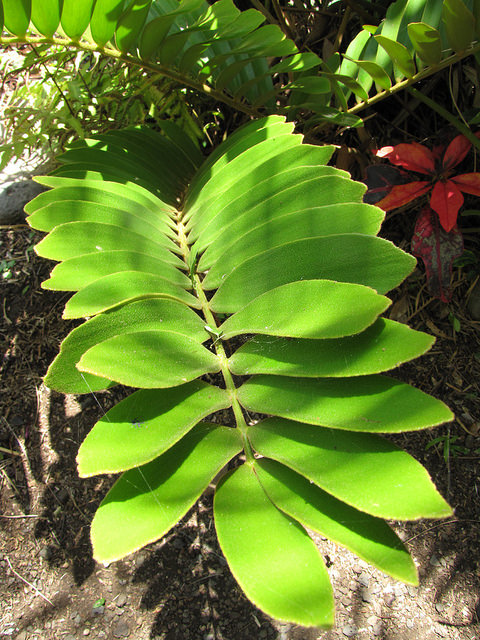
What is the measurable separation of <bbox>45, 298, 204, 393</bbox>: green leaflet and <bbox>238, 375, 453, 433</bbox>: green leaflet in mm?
146

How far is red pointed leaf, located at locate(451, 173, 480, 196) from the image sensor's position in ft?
3.46

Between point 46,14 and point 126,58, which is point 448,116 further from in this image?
point 46,14

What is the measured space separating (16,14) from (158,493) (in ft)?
2.77

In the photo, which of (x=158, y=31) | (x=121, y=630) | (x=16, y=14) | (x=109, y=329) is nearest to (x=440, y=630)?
(x=121, y=630)

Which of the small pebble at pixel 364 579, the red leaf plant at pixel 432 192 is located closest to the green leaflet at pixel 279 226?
the red leaf plant at pixel 432 192

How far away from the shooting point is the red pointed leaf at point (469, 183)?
1055mm

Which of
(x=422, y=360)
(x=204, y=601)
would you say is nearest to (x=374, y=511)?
(x=204, y=601)

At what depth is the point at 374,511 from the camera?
0.42 meters

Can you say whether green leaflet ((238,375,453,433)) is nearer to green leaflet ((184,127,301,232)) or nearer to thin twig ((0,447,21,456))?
green leaflet ((184,127,301,232))

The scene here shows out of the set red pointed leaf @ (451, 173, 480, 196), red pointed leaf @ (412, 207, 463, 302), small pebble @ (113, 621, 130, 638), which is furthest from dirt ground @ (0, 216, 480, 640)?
red pointed leaf @ (451, 173, 480, 196)

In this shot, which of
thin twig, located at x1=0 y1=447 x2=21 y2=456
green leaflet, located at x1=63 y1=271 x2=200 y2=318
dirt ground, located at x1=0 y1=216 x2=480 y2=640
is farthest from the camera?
thin twig, located at x1=0 y1=447 x2=21 y2=456

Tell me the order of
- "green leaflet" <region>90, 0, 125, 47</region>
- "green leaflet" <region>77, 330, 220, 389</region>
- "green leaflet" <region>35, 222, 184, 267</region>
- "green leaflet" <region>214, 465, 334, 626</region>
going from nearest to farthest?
1. "green leaflet" <region>214, 465, 334, 626</region>
2. "green leaflet" <region>77, 330, 220, 389</region>
3. "green leaflet" <region>35, 222, 184, 267</region>
4. "green leaflet" <region>90, 0, 125, 47</region>

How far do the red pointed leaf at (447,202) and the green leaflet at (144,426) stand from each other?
72 centimetres

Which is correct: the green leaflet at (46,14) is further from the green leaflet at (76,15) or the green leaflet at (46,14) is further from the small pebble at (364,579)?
the small pebble at (364,579)
